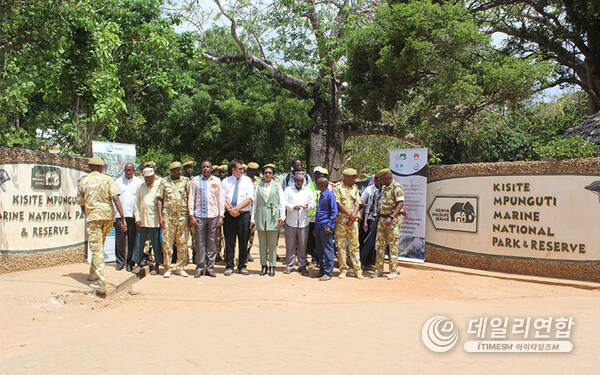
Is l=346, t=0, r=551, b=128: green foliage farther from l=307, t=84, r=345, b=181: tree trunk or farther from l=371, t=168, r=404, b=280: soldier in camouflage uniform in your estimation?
l=371, t=168, r=404, b=280: soldier in camouflage uniform

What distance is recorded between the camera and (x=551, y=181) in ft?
26.3

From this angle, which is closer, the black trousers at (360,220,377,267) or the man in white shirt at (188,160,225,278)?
the man in white shirt at (188,160,225,278)

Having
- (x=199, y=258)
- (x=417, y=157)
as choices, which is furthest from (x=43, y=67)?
(x=417, y=157)

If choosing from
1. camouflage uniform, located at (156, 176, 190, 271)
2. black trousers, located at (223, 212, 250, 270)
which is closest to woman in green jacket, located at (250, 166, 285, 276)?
black trousers, located at (223, 212, 250, 270)

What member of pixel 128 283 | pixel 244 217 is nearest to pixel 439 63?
pixel 244 217

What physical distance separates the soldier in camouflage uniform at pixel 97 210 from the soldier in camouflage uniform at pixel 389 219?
4.19 m

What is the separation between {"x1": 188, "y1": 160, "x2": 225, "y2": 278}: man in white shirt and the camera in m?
8.34

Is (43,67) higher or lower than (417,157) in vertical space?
higher

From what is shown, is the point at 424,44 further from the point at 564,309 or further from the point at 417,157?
the point at 564,309

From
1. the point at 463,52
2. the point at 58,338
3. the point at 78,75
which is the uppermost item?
the point at 463,52

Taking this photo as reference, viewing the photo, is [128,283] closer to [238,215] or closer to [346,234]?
[238,215]

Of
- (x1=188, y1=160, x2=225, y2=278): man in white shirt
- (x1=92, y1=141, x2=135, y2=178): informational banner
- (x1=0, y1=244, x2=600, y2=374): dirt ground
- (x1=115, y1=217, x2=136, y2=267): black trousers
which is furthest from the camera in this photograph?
(x1=92, y1=141, x2=135, y2=178): informational banner

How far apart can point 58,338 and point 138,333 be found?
74 cm

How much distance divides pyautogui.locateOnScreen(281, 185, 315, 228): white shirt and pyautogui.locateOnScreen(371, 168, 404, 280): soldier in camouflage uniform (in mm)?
1195
